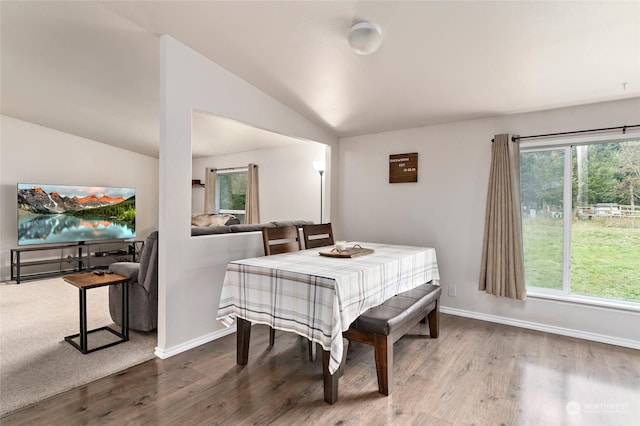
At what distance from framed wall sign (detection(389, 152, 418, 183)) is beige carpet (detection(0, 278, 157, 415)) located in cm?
303

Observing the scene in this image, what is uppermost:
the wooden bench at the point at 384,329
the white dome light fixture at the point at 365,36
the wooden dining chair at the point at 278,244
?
the white dome light fixture at the point at 365,36

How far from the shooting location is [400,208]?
400 cm

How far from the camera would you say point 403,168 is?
3.93m

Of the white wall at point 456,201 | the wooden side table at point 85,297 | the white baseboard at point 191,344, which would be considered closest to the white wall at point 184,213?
the white baseboard at point 191,344

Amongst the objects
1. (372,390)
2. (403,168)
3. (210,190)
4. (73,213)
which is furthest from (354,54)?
(73,213)

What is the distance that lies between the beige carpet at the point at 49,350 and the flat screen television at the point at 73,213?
4.24 feet

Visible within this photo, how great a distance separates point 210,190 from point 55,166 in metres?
2.40

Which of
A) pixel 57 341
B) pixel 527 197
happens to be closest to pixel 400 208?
pixel 527 197

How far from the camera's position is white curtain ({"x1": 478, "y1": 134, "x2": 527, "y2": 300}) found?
3.16m

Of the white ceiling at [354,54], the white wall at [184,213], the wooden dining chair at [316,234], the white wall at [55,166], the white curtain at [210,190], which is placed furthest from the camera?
the white curtain at [210,190]

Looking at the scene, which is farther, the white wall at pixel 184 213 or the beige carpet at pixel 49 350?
the white wall at pixel 184 213

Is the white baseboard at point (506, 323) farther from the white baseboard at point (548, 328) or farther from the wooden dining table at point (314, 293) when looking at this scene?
the wooden dining table at point (314, 293)

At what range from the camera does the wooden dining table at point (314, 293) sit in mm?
1822

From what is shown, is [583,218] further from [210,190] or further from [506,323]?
[210,190]
